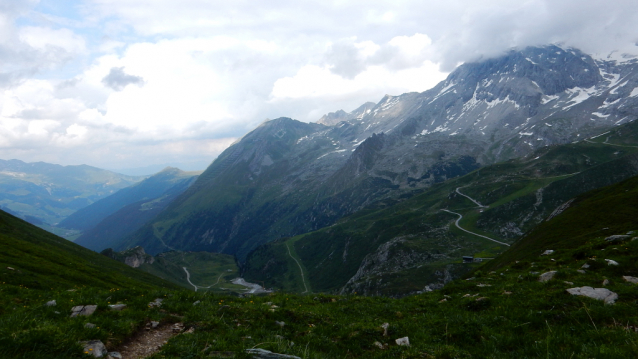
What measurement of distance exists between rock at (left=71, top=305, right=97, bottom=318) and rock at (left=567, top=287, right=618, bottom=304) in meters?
23.8

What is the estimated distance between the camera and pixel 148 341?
1333 centimetres

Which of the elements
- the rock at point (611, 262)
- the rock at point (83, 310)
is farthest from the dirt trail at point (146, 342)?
the rock at point (611, 262)

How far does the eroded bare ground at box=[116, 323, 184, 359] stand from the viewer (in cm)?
1198

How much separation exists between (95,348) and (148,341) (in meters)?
2.63

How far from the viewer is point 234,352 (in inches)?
439

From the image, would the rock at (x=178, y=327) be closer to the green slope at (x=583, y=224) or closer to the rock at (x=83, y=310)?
the rock at (x=83, y=310)

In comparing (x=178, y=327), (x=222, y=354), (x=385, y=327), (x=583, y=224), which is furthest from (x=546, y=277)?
(x=583, y=224)

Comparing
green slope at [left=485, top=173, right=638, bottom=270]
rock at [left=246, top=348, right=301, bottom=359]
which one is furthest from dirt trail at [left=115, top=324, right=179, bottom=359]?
green slope at [left=485, top=173, right=638, bottom=270]

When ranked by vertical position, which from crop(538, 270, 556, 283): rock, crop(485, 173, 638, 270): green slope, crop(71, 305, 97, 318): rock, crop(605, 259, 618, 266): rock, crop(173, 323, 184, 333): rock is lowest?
crop(485, 173, 638, 270): green slope

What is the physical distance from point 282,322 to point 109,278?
59.8m

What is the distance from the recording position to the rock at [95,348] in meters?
10.6

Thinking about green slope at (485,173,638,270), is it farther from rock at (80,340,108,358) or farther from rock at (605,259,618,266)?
rock at (80,340,108,358)

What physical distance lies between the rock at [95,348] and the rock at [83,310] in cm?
424

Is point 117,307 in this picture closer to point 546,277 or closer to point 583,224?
point 546,277
